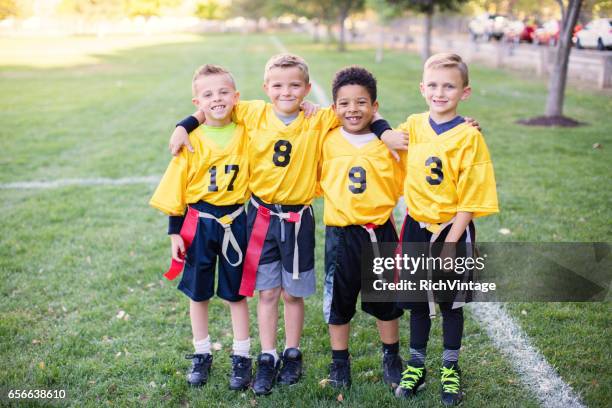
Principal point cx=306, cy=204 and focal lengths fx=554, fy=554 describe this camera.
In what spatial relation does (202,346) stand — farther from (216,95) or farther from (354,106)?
(354,106)

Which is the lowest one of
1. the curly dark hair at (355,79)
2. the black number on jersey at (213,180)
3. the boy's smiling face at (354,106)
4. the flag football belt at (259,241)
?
the flag football belt at (259,241)

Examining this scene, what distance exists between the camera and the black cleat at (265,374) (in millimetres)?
3004

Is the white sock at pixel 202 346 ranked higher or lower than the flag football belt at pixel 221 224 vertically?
lower

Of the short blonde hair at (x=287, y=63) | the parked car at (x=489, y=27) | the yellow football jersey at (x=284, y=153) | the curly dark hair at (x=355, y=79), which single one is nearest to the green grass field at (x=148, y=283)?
the yellow football jersey at (x=284, y=153)

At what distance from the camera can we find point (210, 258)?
3090mm

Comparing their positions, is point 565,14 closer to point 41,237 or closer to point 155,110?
point 155,110

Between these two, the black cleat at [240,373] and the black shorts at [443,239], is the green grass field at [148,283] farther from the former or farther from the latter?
the black shorts at [443,239]

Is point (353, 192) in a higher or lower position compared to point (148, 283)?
higher

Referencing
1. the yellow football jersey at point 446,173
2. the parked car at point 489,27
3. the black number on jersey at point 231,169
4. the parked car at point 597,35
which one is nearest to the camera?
the yellow football jersey at point 446,173

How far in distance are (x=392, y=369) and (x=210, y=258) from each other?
1185mm

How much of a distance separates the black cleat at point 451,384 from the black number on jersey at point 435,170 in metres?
0.99

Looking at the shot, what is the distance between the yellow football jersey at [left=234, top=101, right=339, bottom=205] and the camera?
2969 millimetres

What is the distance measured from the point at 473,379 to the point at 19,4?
1684 inches

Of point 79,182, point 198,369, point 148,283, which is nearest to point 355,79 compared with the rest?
point 198,369
